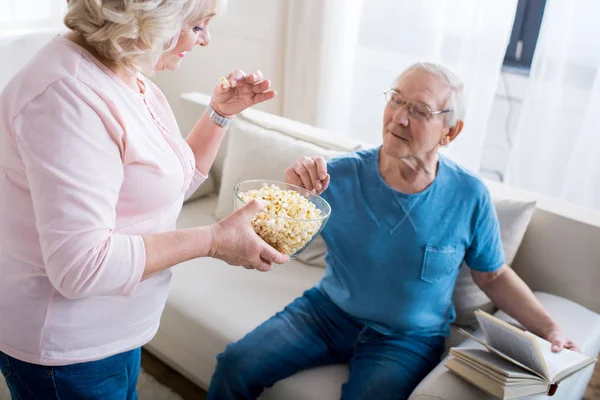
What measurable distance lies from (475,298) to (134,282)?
129 centimetres

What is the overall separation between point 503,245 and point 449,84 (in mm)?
560

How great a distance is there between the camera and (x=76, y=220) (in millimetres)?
965

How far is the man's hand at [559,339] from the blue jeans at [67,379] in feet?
3.63

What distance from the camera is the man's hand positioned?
1.70 m

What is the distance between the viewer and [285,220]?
1251 millimetres

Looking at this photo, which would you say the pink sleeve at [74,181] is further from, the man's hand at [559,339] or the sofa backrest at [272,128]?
the sofa backrest at [272,128]

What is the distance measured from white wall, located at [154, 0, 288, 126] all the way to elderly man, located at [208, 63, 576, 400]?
169 cm

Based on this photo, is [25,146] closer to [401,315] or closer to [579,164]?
[401,315]

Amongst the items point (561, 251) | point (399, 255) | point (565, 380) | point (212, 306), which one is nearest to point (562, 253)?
point (561, 251)

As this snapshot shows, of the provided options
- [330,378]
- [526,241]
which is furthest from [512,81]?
[330,378]

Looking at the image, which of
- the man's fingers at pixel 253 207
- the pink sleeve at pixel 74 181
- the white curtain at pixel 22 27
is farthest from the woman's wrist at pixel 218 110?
the white curtain at pixel 22 27

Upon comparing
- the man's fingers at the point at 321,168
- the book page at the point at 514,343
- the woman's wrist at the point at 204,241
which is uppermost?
the woman's wrist at the point at 204,241

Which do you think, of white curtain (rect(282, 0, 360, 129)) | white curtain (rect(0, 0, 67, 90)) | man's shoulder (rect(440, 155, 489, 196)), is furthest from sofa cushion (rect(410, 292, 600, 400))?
white curtain (rect(0, 0, 67, 90))

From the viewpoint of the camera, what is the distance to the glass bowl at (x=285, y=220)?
1.24 meters
